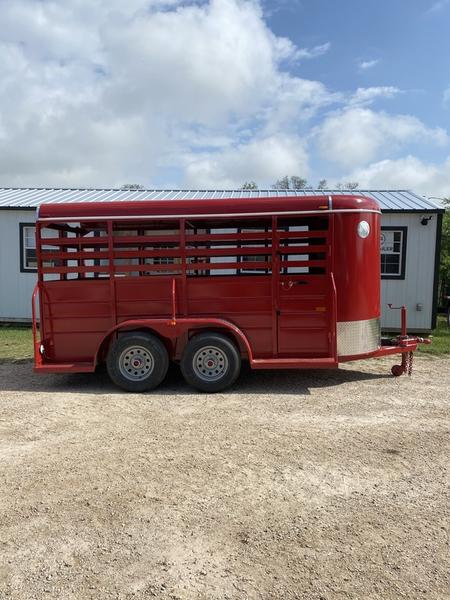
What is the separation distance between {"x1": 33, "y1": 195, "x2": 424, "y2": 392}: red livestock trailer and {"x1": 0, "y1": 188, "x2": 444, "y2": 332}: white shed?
15.7 ft

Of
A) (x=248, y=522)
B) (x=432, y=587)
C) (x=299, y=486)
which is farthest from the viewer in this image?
(x=299, y=486)

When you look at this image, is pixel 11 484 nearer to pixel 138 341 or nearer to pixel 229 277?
pixel 138 341

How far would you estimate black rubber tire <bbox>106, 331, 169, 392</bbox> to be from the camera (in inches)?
257

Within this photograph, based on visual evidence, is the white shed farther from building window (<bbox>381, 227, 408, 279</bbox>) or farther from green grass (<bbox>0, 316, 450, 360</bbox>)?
green grass (<bbox>0, 316, 450, 360</bbox>)

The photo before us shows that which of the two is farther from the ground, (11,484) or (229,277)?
(229,277)

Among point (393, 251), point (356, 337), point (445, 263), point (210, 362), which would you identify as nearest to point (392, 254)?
point (393, 251)

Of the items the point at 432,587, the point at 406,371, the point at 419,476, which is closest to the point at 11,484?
the point at 432,587

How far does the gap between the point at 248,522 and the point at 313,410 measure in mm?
2630

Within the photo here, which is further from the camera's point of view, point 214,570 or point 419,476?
point 419,476

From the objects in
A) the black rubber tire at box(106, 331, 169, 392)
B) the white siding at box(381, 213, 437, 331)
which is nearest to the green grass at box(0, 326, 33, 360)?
the black rubber tire at box(106, 331, 169, 392)

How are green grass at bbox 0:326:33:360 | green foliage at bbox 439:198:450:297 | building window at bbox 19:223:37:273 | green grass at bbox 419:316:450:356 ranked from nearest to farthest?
green grass at bbox 0:326:33:360, green grass at bbox 419:316:450:356, building window at bbox 19:223:37:273, green foliage at bbox 439:198:450:297

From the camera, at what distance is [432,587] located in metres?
2.55

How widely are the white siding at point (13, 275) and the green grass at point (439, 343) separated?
10.1m

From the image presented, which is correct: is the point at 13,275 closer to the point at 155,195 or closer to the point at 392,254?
the point at 155,195
